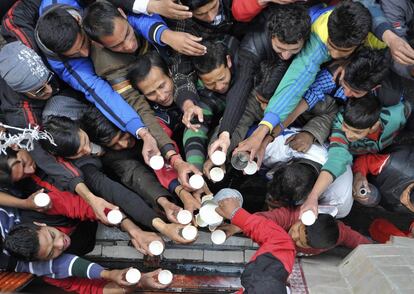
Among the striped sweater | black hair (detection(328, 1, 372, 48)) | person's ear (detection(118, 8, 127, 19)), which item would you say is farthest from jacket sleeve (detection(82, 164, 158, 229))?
black hair (detection(328, 1, 372, 48))

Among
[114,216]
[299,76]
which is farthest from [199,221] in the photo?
[299,76]

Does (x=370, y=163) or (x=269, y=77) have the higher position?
(x=269, y=77)

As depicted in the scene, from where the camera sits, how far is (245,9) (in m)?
2.97

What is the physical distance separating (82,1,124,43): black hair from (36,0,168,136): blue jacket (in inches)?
9.6

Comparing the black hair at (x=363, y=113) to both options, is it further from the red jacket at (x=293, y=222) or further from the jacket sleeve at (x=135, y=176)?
the jacket sleeve at (x=135, y=176)

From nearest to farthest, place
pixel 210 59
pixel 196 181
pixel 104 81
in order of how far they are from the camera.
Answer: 1. pixel 196 181
2. pixel 210 59
3. pixel 104 81

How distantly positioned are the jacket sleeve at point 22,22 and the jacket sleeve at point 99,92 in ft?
0.86

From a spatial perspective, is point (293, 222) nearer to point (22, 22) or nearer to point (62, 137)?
point (62, 137)

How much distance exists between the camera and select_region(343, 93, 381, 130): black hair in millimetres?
2676

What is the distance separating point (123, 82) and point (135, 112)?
0.22 m

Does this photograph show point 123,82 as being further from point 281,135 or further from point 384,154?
point 384,154

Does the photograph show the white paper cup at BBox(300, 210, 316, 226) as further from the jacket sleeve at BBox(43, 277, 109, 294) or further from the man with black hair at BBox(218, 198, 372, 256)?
the jacket sleeve at BBox(43, 277, 109, 294)

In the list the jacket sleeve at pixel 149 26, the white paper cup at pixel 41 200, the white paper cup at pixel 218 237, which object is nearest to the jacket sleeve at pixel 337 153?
the white paper cup at pixel 218 237

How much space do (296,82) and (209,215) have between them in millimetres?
982
